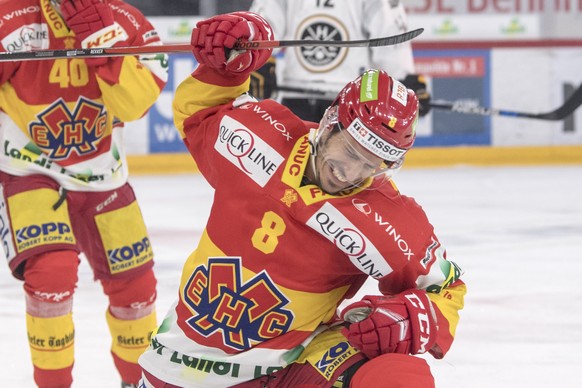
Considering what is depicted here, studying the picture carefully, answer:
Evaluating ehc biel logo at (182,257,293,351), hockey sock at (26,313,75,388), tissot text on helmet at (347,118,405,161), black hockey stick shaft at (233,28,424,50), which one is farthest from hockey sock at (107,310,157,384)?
tissot text on helmet at (347,118,405,161)

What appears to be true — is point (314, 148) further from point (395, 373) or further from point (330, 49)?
point (330, 49)

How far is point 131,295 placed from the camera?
9.75 feet

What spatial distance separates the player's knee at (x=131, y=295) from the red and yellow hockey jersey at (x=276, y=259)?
31.1 inches

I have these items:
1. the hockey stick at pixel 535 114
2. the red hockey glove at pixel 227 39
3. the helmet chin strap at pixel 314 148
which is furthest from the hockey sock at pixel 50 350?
the hockey stick at pixel 535 114

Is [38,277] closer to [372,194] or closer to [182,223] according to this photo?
[372,194]

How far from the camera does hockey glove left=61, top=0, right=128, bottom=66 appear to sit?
2.78 metres

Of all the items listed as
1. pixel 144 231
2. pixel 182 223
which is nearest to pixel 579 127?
pixel 182 223

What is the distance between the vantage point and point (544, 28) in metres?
7.87

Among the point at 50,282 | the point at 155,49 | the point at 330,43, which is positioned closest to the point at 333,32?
the point at 50,282

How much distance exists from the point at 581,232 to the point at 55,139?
3.05 meters

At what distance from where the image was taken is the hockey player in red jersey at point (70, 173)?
109 inches

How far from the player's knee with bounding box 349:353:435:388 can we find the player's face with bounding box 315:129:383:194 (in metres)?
0.29

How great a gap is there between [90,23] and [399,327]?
4.02ft

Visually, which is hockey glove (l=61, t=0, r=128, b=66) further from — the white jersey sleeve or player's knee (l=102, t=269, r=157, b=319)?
the white jersey sleeve
